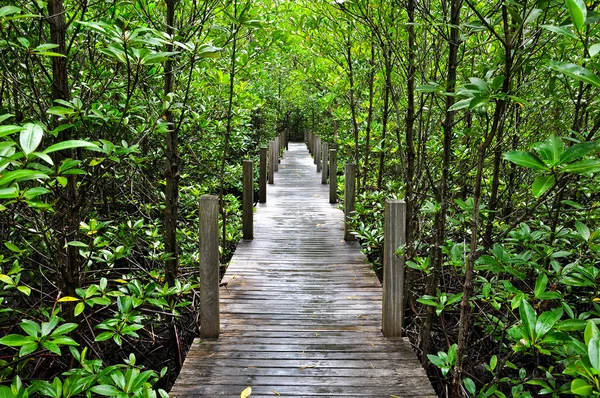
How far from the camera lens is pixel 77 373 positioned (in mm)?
1710

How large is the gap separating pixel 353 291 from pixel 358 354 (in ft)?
4.20

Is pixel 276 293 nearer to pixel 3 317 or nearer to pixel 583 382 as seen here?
pixel 3 317

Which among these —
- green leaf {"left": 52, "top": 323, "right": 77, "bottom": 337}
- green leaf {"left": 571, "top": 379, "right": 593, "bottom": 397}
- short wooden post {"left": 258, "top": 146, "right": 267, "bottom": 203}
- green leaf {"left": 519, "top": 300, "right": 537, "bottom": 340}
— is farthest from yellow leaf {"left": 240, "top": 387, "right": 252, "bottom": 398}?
short wooden post {"left": 258, "top": 146, "right": 267, "bottom": 203}

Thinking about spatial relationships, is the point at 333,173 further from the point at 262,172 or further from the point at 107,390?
the point at 107,390

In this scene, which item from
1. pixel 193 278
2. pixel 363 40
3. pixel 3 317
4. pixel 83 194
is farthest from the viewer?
pixel 363 40

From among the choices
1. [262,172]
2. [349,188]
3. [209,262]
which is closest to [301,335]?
[209,262]

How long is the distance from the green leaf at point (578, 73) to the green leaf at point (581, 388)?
3.05 feet

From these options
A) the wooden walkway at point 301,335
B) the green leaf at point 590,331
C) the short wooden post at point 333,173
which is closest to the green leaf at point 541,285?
the green leaf at point 590,331

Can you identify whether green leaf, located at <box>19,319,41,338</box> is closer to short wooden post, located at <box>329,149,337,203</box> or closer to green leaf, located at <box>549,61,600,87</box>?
green leaf, located at <box>549,61,600,87</box>

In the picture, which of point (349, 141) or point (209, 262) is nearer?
point (209, 262)

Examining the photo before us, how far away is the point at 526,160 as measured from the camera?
1.28 metres

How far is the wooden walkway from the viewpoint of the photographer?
2.75 m

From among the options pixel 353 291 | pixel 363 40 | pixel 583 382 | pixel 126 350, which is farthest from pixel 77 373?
pixel 363 40

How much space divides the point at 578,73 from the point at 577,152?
0.25 m
